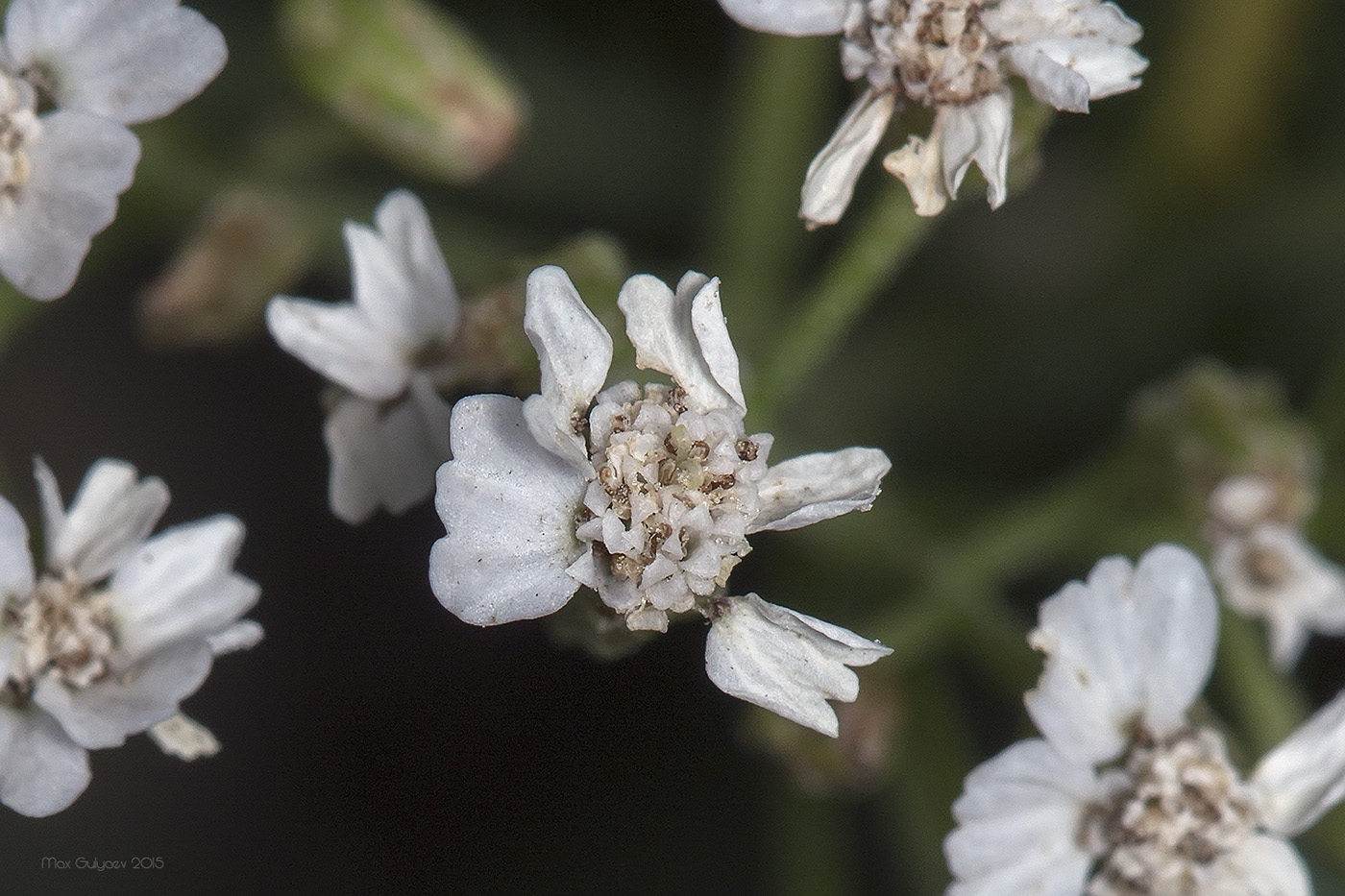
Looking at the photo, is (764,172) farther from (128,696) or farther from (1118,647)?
(128,696)

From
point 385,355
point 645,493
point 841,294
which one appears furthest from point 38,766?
point 841,294

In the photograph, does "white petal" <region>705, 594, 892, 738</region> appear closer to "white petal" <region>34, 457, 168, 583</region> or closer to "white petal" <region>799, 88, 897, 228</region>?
"white petal" <region>799, 88, 897, 228</region>

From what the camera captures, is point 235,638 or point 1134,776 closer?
point 235,638

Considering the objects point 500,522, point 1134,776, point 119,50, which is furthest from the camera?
point 1134,776

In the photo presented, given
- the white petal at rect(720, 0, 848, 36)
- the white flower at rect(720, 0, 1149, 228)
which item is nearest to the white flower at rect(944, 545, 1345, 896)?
the white flower at rect(720, 0, 1149, 228)

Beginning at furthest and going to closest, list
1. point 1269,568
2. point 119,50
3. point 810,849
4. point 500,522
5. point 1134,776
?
point 810,849
point 1269,568
point 1134,776
point 119,50
point 500,522

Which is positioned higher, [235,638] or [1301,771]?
[1301,771]
